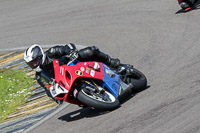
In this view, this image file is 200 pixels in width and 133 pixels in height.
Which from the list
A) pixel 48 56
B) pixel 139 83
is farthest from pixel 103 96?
pixel 48 56

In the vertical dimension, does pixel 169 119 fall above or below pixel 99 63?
below

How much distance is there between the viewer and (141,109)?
7887 mm

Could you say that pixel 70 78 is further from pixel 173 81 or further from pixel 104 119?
pixel 173 81

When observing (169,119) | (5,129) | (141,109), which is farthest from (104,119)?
(5,129)

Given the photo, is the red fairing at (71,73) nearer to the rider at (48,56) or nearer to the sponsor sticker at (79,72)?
the sponsor sticker at (79,72)

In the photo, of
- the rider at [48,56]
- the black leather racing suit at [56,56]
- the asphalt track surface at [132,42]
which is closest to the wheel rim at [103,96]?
the asphalt track surface at [132,42]


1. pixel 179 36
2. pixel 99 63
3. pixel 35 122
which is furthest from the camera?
pixel 179 36

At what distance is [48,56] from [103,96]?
130cm

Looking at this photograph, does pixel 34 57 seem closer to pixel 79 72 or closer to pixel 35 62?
pixel 35 62

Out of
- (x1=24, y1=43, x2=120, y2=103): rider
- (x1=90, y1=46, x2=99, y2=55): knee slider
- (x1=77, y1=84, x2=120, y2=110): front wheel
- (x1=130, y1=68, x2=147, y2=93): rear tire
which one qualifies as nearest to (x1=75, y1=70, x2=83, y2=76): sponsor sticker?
(x1=77, y1=84, x2=120, y2=110): front wheel

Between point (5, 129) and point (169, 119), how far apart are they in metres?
3.91

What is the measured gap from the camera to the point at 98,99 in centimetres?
793

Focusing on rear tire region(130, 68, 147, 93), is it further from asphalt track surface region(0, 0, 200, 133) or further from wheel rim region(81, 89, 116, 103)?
wheel rim region(81, 89, 116, 103)

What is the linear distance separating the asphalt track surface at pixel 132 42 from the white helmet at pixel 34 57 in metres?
1.25
